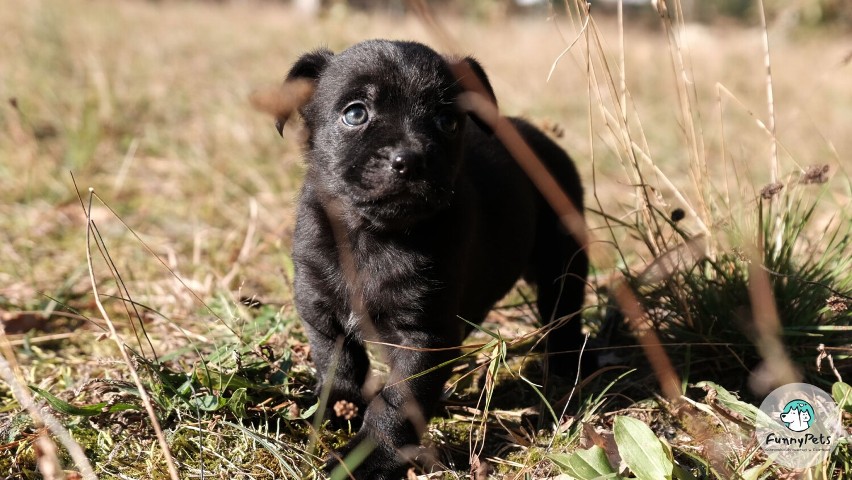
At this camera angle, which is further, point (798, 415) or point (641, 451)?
point (798, 415)

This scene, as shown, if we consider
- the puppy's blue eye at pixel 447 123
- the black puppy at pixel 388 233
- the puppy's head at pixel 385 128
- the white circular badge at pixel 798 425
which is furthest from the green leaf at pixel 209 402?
the white circular badge at pixel 798 425

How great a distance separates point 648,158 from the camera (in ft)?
9.16

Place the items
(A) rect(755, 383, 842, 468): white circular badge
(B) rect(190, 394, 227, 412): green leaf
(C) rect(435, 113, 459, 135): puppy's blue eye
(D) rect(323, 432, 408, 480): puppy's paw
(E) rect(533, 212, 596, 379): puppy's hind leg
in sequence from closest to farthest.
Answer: (A) rect(755, 383, 842, 468): white circular badge, (D) rect(323, 432, 408, 480): puppy's paw, (B) rect(190, 394, 227, 412): green leaf, (C) rect(435, 113, 459, 135): puppy's blue eye, (E) rect(533, 212, 596, 379): puppy's hind leg

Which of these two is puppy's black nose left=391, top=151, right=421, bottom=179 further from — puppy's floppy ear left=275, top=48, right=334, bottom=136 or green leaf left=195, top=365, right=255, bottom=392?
green leaf left=195, top=365, right=255, bottom=392

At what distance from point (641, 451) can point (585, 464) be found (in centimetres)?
18

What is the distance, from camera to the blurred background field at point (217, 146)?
3244 mm

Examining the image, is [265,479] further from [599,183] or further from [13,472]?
[599,183]

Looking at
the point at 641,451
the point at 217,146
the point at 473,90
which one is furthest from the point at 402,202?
the point at 217,146

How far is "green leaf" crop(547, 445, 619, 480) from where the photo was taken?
86.8 inches

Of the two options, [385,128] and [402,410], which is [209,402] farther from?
[385,128]

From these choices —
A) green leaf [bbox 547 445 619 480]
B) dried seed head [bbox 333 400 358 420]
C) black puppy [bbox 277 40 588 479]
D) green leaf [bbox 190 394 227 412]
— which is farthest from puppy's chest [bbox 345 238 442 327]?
green leaf [bbox 547 445 619 480]

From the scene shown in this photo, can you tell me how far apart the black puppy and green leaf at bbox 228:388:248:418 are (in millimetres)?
301

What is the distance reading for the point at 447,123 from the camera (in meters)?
2.70

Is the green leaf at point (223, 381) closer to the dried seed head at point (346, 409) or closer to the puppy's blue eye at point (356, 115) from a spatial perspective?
the dried seed head at point (346, 409)
